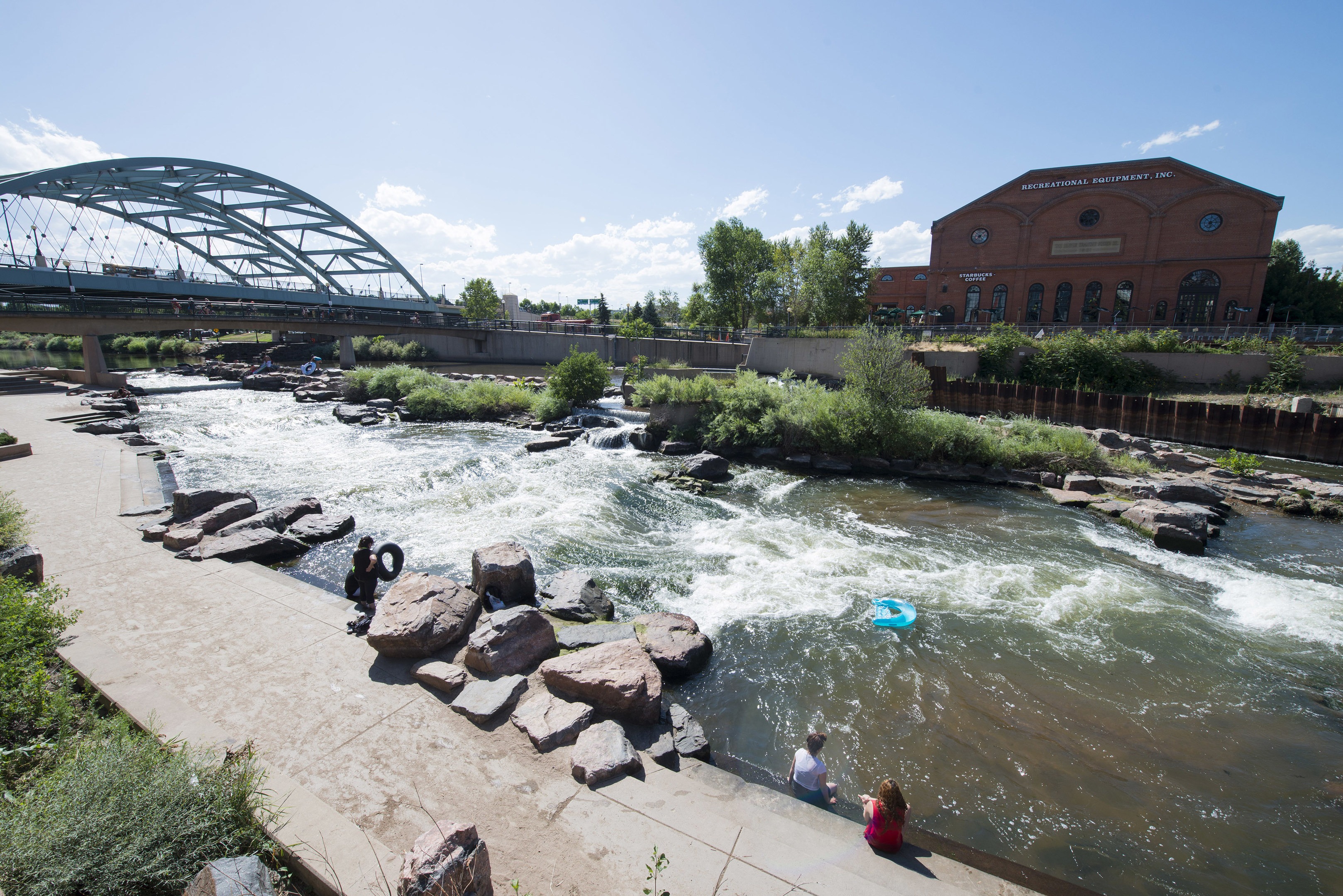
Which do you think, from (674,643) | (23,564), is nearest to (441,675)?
(674,643)

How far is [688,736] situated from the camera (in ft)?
20.7

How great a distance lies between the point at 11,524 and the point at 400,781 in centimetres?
892

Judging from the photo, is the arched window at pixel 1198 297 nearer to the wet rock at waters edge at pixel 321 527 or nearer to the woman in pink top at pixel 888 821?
the woman in pink top at pixel 888 821

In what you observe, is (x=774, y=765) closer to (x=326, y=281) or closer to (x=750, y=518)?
(x=750, y=518)

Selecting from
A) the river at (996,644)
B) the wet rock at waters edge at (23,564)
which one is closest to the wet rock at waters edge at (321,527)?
the river at (996,644)

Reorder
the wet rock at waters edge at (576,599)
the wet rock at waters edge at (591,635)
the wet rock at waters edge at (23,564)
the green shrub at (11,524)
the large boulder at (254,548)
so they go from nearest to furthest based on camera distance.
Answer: the wet rock at waters edge at (23,564) → the wet rock at waters edge at (591,635) → the green shrub at (11,524) → the wet rock at waters edge at (576,599) → the large boulder at (254,548)

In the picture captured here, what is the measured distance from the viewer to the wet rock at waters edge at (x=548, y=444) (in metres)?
22.0

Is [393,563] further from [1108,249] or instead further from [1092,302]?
[1108,249]

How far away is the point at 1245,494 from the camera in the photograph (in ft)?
54.0

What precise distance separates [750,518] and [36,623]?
12.5 meters

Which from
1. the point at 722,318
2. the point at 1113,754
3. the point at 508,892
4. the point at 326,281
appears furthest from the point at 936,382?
the point at 326,281

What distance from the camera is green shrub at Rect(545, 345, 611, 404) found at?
28.2 metres

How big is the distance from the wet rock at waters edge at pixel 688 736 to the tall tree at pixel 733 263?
182 feet

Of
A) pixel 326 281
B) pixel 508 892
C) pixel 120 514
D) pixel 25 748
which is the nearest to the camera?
pixel 508 892
